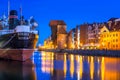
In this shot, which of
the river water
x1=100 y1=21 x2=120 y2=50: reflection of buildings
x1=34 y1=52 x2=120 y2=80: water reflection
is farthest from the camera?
x1=100 y1=21 x2=120 y2=50: reflection of buildings

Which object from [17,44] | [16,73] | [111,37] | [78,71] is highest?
[111,37]

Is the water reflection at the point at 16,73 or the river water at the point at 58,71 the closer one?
the water reflection at the point at 16,73

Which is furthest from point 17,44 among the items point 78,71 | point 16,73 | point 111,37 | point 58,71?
point 111,37

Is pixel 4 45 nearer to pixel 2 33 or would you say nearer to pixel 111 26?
pixel 2 33

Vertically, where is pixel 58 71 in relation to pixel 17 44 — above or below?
below

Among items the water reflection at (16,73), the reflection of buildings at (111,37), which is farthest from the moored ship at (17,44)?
the reflection of buildings at (111,37)

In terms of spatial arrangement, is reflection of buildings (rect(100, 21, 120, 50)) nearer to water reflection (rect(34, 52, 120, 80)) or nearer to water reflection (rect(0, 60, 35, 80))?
water reflection (rect(34, 52, 120, 80))

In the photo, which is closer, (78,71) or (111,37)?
(78,71)

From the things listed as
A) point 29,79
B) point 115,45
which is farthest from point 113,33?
point 29,79

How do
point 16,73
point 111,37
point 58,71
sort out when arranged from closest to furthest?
1. point 16,73
2. point 58,71
3. point 111,37

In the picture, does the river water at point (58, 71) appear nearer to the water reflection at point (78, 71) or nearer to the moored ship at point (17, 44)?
the water reflection at point (78, 71)

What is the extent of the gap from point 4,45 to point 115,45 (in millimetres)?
79880

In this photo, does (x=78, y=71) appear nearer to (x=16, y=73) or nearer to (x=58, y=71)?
(x=58, y=71)

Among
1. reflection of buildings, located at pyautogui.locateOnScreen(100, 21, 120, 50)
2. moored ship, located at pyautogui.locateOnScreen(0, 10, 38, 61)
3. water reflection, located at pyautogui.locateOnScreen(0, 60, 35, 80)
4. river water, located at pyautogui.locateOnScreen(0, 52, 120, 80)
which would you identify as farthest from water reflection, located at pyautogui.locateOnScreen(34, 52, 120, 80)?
reflection of buildings, located at pyautogui.locateOnScreen(100, 21, 120, 50)
